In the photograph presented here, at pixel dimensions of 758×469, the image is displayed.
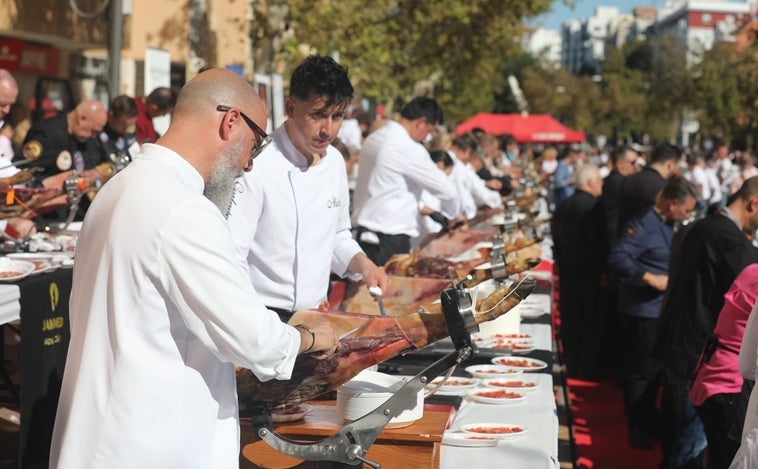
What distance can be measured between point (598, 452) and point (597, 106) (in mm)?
70674

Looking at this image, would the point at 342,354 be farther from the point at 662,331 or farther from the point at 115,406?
the point at 662,331

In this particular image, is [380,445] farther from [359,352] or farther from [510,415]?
[510,415]

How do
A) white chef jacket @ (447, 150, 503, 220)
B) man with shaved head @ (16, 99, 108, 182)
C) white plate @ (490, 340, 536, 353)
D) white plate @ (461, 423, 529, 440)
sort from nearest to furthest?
white plate @ (461, 423, 529, 440), white plate @ (490, 340, 536, 353), man with shaved head @ (16, 99, 108, 182), white chef jacket @ (447, 150, 503, 220)

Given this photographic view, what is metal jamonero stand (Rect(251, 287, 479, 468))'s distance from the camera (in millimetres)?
2746

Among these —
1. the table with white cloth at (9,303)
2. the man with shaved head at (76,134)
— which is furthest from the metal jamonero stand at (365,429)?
the man with shaved head at (76,134)

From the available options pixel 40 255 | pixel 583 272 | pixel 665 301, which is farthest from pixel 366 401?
pixel 583 272

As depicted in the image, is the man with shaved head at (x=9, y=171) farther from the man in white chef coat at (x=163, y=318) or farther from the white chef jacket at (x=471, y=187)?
the white chef jacket at (x=471, y=187)

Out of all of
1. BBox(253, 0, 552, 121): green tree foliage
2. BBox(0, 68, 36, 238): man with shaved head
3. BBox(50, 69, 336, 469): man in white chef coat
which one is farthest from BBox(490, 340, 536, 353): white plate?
BBox(253, 0, 552, 121): green tree foliage

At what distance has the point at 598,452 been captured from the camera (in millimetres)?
6867

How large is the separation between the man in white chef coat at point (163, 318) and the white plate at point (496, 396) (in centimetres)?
156

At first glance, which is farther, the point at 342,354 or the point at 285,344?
the point at 342,354

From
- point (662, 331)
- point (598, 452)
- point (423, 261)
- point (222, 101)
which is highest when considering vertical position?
point (222, 101)

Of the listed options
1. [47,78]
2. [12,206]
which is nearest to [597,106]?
[47,78]

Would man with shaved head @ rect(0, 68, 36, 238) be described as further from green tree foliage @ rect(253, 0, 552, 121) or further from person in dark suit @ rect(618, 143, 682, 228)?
green tree foliage @ rect(253, 0, 552, 121)
